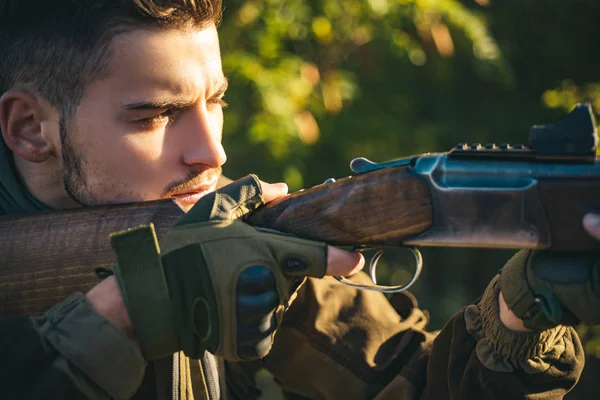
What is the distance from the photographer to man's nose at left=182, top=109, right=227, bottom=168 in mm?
2777

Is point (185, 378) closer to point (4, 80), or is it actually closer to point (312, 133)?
point (4, 80)

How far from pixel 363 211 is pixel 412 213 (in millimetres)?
144

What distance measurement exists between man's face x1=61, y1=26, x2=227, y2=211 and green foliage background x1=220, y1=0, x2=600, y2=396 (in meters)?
2.66

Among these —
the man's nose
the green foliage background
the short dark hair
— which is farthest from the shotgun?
the green foliage background

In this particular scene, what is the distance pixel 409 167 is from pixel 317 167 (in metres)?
3.78

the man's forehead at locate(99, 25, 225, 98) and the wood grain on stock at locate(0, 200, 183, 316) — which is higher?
the man's forehead at locate(99, 25, 225, 98)

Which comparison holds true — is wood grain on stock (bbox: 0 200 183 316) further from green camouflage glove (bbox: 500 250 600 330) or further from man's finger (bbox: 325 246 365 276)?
green camouflage glove (bbox: 500 250 600 330)

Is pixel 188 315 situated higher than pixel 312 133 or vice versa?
pixel 188 315

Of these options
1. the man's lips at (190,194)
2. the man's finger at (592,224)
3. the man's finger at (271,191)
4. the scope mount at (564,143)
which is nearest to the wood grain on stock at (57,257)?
the man's lips at (190,194)

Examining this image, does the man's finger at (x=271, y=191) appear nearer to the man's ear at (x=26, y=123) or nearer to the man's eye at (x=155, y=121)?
the man's eye at (x=155, y=121)

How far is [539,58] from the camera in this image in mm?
7016

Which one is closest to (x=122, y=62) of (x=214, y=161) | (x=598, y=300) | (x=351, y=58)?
(x=214, y=161)

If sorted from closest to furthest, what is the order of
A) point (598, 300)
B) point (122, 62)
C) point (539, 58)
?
point (598, 300)
point (122, 62)
point (539, 58)

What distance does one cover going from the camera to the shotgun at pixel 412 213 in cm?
229
